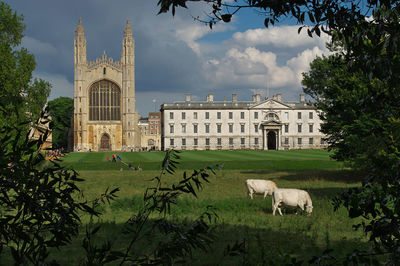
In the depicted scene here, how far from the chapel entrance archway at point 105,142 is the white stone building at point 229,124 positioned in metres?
13.4

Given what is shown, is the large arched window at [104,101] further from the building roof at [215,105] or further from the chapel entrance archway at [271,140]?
the chapel entrance archway at [271,140]

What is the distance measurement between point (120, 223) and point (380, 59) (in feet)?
31.7

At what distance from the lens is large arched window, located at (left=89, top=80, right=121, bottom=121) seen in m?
92.5

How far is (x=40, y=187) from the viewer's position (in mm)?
3666

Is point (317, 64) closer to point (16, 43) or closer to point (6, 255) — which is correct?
point (16, 43)

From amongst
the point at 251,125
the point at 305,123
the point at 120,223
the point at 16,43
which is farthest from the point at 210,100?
the point at 120,223

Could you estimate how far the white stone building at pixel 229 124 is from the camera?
95375 millimetres

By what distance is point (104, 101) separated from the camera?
305ft

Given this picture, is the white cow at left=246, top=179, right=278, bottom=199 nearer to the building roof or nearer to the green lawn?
the green lawn

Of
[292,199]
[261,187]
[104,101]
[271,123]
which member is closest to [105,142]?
[104,101]

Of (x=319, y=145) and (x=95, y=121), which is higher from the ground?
(x=95, y=121)

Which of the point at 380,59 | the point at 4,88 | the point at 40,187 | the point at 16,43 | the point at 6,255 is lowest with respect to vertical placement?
the point at 6,255

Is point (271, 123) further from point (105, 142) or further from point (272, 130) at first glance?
point (105, 142)

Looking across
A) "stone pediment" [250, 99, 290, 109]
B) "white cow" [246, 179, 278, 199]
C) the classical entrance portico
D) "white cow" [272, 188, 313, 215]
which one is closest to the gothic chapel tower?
"stone pediment" [250, 99, 290, 109]
